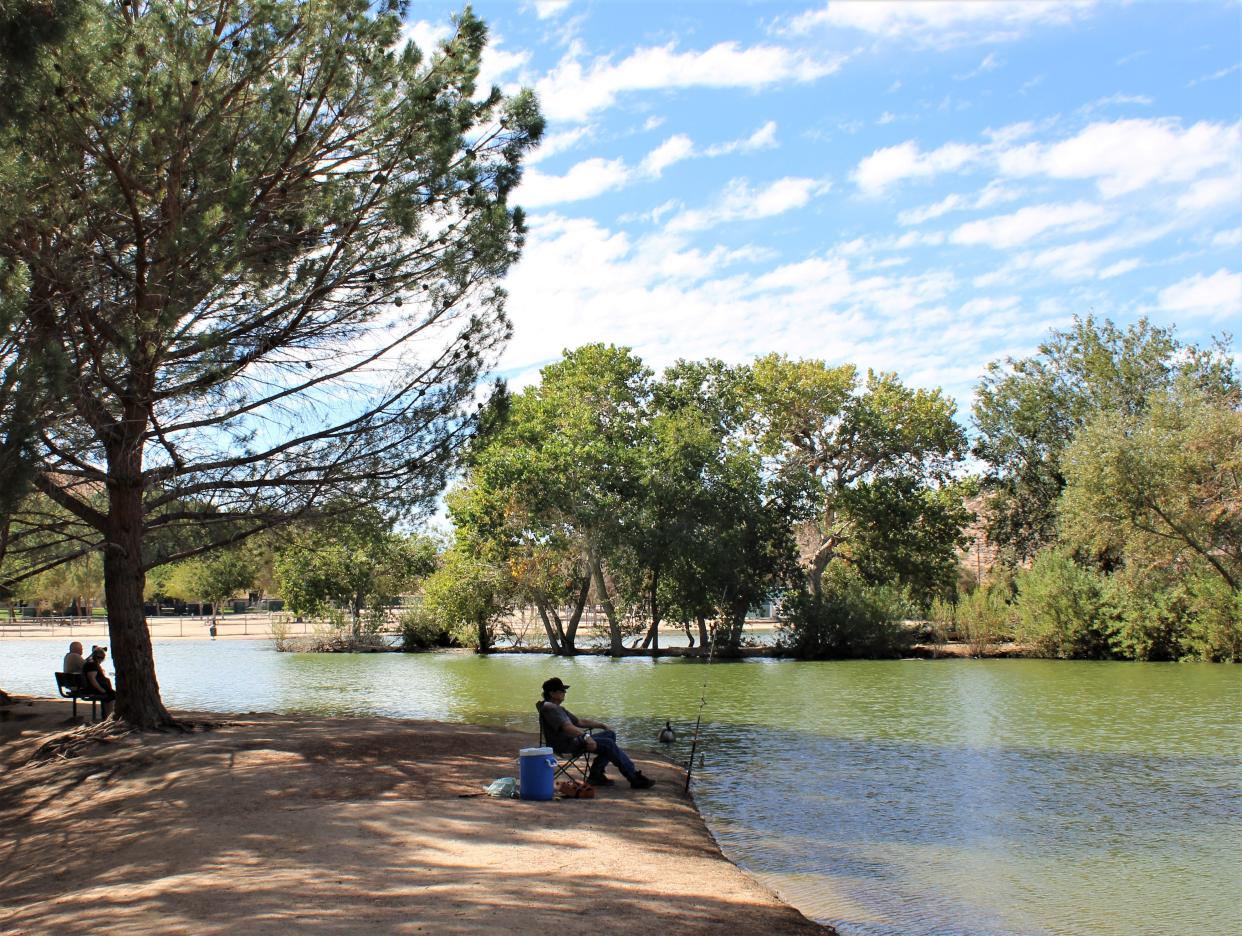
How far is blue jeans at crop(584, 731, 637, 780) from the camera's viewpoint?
33.8 feet

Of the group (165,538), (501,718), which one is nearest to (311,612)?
Result: (501,718)

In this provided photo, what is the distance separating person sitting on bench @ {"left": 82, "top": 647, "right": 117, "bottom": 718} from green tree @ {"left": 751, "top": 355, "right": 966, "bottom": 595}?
2834cm

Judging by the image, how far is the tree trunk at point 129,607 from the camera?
1262 centimetres

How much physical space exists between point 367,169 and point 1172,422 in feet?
86.8

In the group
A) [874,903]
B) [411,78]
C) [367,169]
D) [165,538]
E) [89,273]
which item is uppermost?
[411,78]

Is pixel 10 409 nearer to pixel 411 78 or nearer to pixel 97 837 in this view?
pixel 97 837

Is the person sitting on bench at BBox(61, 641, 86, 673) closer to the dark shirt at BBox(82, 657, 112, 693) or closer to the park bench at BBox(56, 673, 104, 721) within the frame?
the dark shirt at BBox(82, 657, 112, 693)

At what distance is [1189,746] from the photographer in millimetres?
14891

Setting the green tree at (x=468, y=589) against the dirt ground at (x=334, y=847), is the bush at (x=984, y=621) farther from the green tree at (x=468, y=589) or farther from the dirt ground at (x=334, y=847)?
the dirt ground at (x=334, y=847)

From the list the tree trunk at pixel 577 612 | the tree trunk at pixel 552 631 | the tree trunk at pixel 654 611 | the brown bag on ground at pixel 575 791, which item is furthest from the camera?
the tree trunk at pixel 577 612

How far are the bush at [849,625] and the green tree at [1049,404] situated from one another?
401 inches

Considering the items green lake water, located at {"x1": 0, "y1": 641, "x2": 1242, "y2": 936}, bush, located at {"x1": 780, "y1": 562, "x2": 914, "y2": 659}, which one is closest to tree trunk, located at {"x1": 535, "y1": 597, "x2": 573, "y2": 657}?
bush, located at {"x1": 780, "y1": 562, "x2": 914, "y2": 659}

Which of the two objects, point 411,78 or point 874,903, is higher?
point 411,78

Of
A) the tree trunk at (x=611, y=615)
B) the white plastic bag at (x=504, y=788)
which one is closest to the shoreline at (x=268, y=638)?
the tree trunk at (x=611, y=615)
